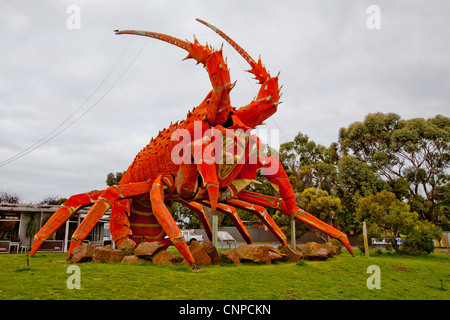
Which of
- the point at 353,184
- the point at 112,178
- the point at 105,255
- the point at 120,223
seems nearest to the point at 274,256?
the point at 105,255

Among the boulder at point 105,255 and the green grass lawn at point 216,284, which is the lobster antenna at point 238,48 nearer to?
the green grass lawn at point 216,284

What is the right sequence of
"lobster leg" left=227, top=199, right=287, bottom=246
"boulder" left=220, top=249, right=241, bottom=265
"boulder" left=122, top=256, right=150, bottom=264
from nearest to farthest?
1. "boulder" left=122, top=256, right=150, bottom=264
2. "boulder" left=220, top=249, right=241, bottom=265
3. "lobster leg" left=227, top=199, right=287, bottom=246

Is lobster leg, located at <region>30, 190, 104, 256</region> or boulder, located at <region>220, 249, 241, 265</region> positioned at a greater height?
lobster leg, located at <region>30, 190, 104, 256</region>

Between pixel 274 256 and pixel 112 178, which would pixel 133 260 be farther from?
pixel 112 178

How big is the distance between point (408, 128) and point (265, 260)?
25.8 metres

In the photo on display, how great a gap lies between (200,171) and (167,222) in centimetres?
179

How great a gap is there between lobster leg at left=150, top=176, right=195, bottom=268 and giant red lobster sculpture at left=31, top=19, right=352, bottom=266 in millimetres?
28

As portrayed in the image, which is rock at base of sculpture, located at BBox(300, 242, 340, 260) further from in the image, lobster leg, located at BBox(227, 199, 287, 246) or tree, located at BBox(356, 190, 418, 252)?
tree, located at BBox(356, 190, 418, 252)

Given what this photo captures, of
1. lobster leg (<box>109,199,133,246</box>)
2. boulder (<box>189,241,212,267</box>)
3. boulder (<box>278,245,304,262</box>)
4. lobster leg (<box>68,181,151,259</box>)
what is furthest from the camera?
lobster leg (<box>109,199,133,246</box>)

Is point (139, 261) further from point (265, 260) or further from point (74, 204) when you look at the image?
point (265, 260)

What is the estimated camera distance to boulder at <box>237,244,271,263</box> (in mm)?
10164

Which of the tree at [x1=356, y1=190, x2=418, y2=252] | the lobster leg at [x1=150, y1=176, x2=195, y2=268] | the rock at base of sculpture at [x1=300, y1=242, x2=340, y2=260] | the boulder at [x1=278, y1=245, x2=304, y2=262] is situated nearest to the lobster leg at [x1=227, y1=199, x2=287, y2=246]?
the rock at base of sculpture at [x1=300, y1=242, x2=340, y2=260]

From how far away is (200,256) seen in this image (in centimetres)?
955
